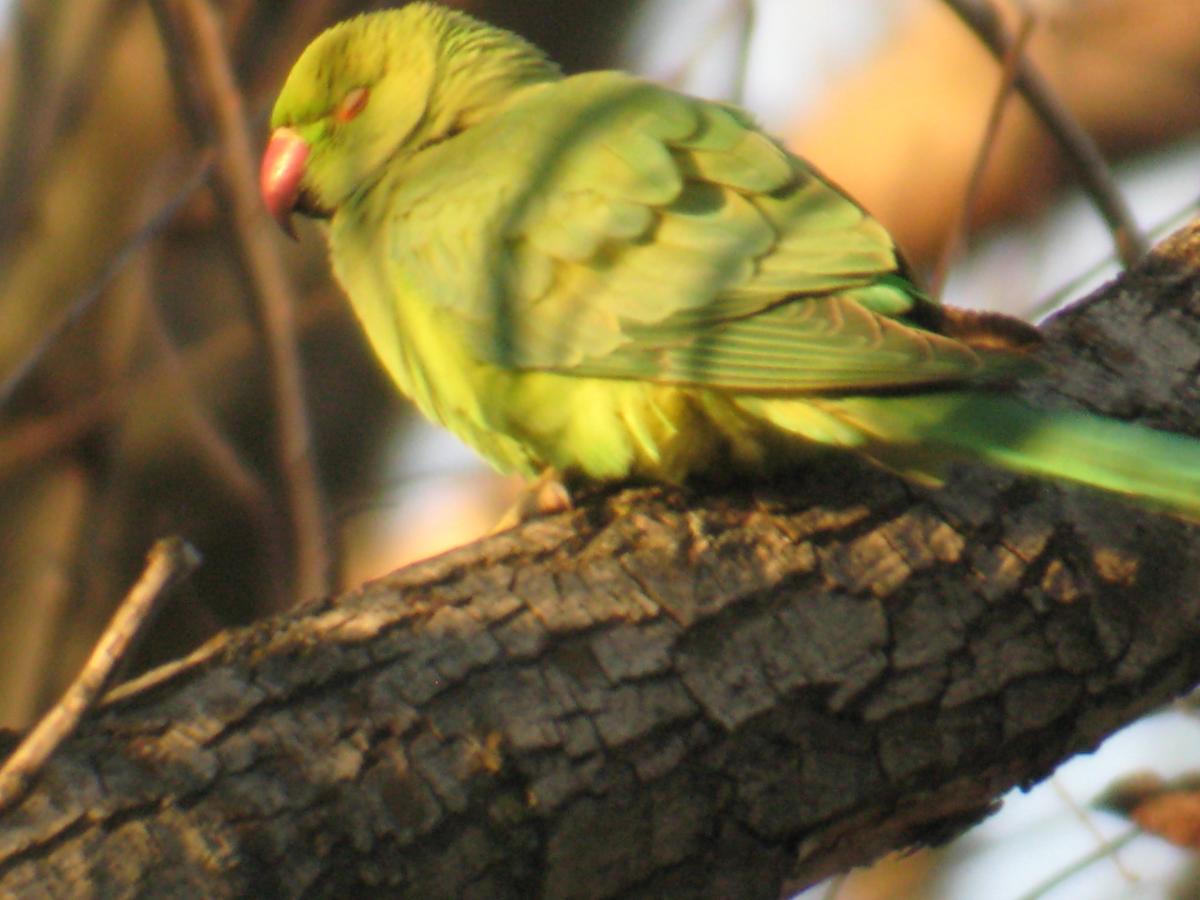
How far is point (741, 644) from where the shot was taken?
2066mm

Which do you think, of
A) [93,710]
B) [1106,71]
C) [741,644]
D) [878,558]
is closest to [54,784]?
[93,710]

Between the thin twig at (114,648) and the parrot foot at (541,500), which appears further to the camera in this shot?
the parrot foot at (541,500)

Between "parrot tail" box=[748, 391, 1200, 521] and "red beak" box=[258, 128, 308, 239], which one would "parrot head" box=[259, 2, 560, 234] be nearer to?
"red beak" box=[258, 128, 308, 239]

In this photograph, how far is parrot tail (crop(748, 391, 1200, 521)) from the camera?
2.08 meters

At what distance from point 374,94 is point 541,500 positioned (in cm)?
116

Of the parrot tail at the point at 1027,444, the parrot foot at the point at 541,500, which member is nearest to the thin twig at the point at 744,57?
the parrot foot at the point at 541,500

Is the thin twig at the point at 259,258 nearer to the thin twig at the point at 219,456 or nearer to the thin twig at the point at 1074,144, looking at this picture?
the thin twig at the point at 219,456

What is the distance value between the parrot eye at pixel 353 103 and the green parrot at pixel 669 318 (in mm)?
332

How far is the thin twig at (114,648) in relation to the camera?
148 centimetres

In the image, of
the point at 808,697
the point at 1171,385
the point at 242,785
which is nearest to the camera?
the point at 242,785

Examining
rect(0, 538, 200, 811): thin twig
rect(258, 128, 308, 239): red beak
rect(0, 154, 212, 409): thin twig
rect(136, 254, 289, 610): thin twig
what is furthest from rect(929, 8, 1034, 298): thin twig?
rect(0, 538, 200, 811): thin twig

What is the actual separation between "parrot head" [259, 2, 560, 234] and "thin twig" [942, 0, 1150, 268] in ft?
3.53

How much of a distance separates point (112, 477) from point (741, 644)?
9.66 ft

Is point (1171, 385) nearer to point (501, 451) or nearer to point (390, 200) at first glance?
Result: point (501, 451)
